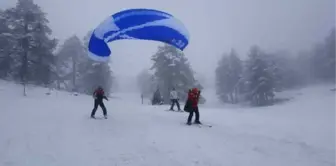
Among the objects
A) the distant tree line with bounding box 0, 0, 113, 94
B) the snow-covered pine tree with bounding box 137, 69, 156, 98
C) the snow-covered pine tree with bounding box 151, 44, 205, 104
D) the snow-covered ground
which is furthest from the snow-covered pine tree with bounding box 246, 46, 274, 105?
the snow-covered ground

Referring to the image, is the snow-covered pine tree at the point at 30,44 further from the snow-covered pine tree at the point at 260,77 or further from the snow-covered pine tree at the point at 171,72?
the snow-covered pine tree at the point at 260,77

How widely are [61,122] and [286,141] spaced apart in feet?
34.0

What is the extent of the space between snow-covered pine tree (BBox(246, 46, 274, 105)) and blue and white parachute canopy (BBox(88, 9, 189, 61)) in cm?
3699

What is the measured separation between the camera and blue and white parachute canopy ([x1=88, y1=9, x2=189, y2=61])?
1289 cm

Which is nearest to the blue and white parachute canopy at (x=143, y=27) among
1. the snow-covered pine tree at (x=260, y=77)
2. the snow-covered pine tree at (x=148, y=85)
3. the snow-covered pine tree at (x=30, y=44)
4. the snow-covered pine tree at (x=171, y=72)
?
the snow-covered pine tree at (x=30, y=44)

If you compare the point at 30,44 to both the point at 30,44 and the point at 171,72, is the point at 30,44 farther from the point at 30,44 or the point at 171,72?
the point at 171,72

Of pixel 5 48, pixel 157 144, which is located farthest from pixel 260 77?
pixel 157 144

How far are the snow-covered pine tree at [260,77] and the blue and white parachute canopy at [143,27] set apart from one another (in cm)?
3699

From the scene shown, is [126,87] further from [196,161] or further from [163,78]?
[196,161]

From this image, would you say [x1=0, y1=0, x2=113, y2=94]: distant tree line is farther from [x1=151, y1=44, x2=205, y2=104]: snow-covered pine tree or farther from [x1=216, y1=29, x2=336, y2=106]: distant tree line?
[x1=216, y1=29, x2=336, y2=106]: distant tree line

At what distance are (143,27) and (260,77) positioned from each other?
38312 millimetres

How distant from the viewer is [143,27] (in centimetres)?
1293

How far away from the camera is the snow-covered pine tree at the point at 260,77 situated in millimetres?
47344

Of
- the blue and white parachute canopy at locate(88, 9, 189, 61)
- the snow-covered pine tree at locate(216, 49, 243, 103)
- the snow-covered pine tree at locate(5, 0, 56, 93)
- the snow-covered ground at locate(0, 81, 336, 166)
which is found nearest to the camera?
the snow-covered ground at locate(0, 81, 336, 166)
